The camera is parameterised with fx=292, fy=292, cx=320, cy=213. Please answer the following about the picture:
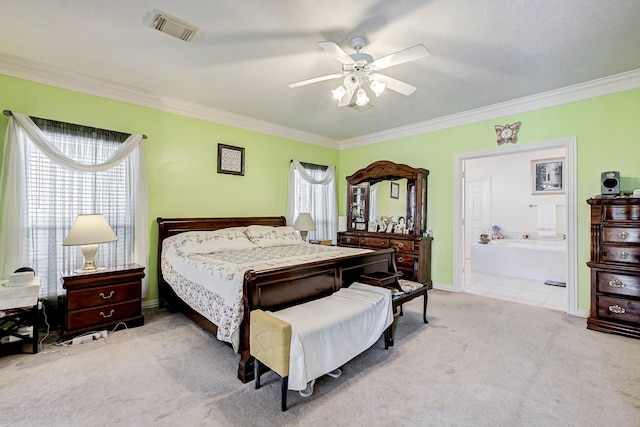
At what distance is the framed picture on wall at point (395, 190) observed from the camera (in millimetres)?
5098

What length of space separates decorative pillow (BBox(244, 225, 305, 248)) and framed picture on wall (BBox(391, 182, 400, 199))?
6.29 feet

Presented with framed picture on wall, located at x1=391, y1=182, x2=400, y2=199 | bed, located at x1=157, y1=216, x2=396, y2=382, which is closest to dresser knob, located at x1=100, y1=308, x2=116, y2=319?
bed, located at x1=157, y1=216, x2=396, y2=382

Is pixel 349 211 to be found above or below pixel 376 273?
above

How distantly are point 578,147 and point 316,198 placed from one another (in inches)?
152

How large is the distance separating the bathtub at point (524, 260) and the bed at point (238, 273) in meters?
3.29

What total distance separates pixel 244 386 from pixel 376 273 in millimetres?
1828

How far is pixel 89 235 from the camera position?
2.79 m

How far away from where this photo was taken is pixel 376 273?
132 inches

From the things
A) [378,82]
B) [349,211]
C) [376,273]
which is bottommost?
[376,273]

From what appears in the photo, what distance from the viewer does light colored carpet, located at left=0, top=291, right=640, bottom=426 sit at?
174 cm

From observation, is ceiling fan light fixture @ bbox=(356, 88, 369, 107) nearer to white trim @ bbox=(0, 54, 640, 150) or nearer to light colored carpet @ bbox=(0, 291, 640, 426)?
light colored carpet @ bbox=(0, 291, 640, 426)

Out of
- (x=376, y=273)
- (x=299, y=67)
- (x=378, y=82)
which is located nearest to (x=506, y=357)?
(x=376, y=273)

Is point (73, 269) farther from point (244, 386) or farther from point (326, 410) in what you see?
point (326, 410)

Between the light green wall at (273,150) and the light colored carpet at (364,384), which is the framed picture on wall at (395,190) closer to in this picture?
the light green wall at (273,150)
